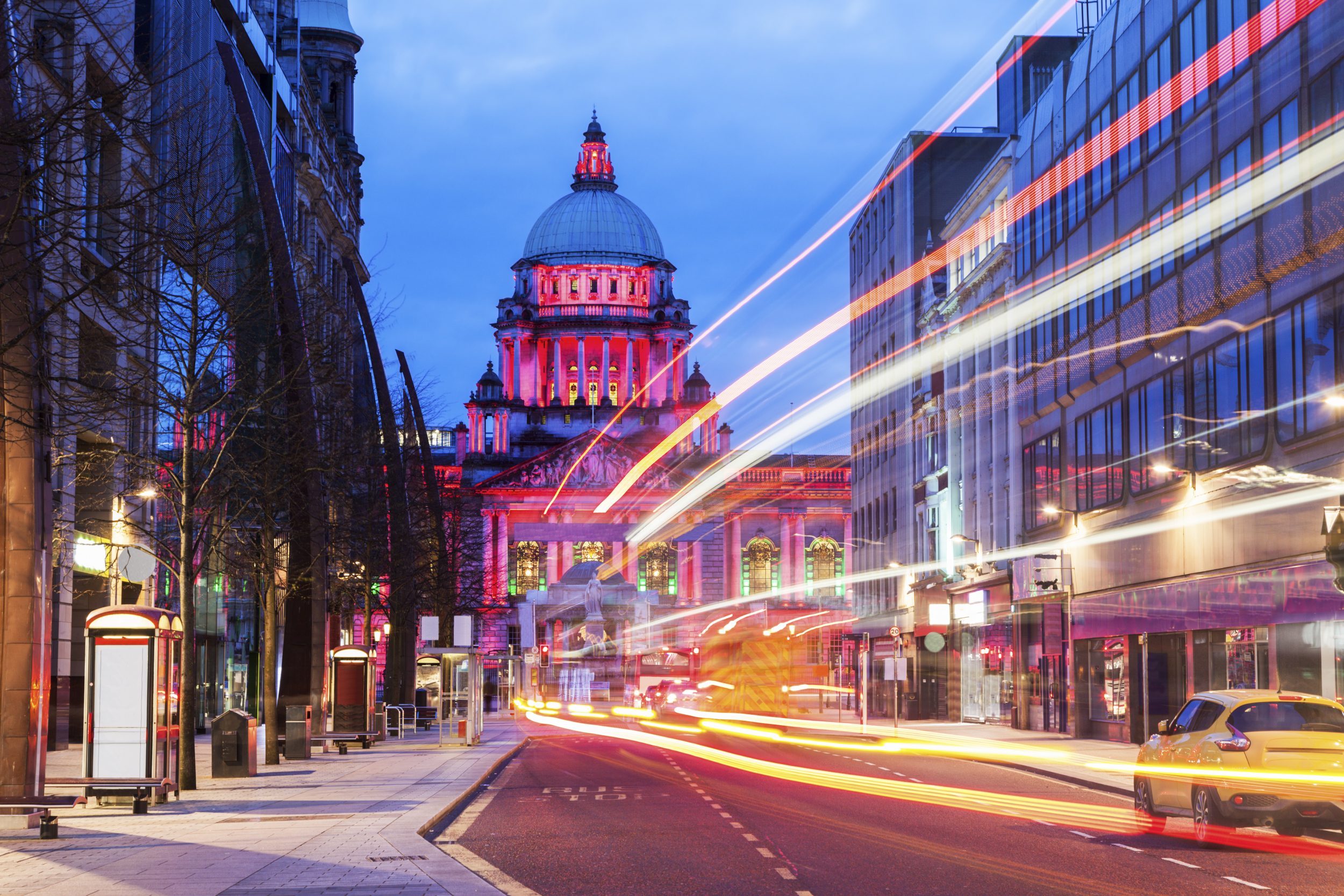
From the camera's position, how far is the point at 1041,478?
4856 cm

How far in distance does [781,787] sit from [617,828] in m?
7.44

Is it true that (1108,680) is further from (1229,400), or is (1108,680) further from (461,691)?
(461,691)

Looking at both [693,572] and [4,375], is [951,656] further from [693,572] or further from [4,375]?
[693,572]

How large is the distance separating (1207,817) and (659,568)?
132 metres

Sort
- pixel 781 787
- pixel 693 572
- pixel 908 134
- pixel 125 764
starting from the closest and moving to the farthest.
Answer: pixel 125 764 < pixel 781 787 < pixel 908 134 < pixel 693 572

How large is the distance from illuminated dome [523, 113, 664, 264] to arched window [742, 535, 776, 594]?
112 feet

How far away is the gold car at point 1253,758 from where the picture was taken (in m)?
16.9

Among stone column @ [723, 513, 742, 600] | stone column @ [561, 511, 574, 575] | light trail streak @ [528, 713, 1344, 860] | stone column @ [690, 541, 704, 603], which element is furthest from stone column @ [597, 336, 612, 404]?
light trail streak @ [528, 713, 1344, 860]

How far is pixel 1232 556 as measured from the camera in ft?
110

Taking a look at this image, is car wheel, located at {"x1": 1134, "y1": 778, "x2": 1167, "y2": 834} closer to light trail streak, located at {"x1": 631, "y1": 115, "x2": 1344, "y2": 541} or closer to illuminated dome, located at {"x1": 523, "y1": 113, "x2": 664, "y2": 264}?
light trail streak, located at {"x1": 631, "y1": 115, "x2": 1344, "y2": 541}

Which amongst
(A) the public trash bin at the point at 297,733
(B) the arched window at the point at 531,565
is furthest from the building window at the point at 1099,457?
(B) the arched window at the point at 531,565

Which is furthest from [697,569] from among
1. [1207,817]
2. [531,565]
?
[1207,817]

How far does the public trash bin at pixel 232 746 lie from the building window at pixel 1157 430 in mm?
19711

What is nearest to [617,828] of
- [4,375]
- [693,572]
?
[4,375]
